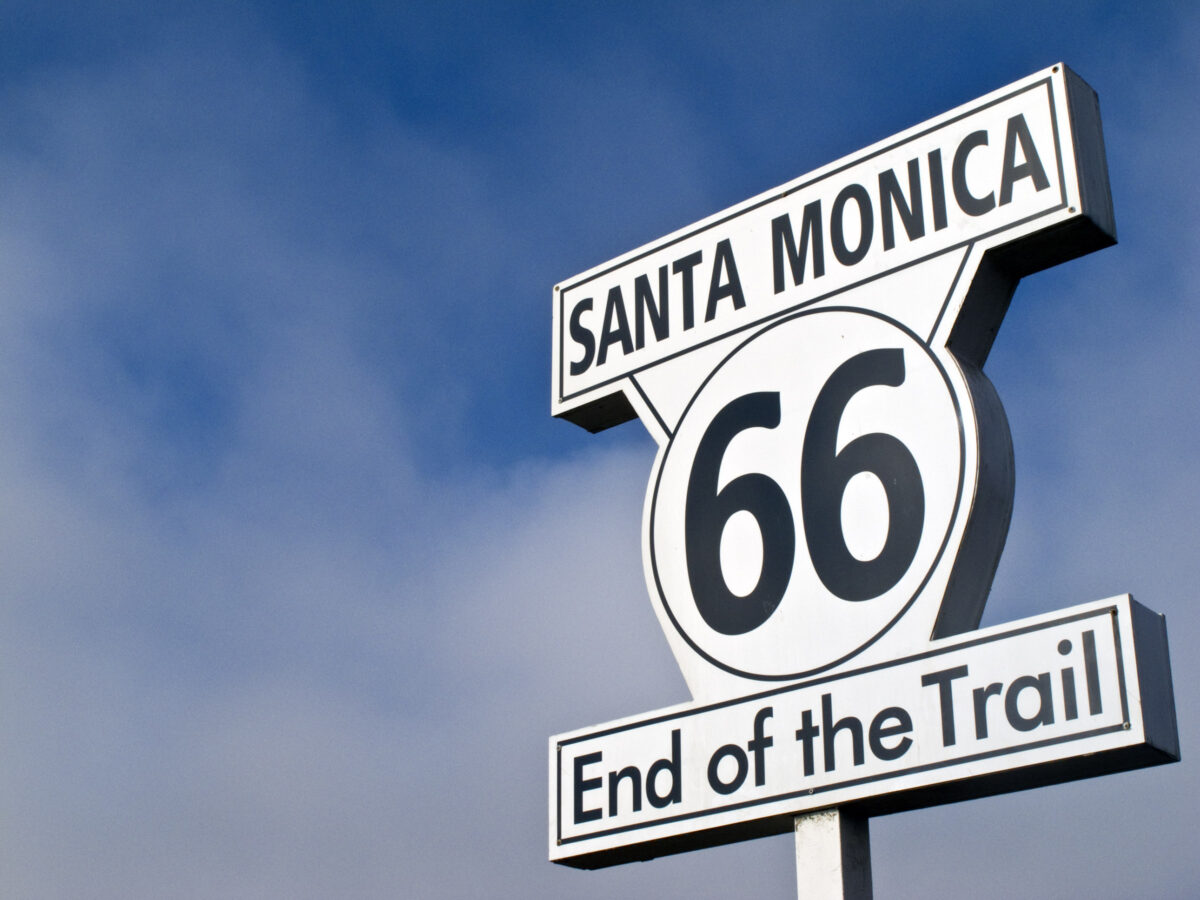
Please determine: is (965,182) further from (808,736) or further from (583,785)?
(583,785)

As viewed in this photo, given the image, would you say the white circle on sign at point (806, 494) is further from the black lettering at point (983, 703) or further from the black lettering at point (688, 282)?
the black lettering at point (983, 703)

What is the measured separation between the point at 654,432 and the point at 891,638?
1768 mm

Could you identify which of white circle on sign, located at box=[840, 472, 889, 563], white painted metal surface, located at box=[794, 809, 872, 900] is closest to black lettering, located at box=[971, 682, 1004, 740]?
white painted metal surface, located at box=[794, 809, 872, 900]

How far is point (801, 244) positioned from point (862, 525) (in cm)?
143

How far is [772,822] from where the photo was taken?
20.5 ft

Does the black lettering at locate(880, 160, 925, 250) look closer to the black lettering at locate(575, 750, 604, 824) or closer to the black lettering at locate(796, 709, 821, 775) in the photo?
the black lettering at locate(796, 709, 821, 775)

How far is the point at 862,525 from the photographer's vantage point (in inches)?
254

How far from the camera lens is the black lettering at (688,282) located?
754 centimetres

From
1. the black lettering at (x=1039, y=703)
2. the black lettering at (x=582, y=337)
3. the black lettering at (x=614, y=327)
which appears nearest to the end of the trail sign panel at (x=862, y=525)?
the black lettering at (x=1039, y=703)

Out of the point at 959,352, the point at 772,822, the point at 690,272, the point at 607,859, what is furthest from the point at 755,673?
the point at 690,272

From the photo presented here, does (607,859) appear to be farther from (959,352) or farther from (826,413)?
(959,352)

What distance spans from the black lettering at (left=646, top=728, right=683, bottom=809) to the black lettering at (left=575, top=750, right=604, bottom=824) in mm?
278

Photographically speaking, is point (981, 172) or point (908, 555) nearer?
point (908, 555)

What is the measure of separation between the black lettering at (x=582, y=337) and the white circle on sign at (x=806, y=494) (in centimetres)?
84
